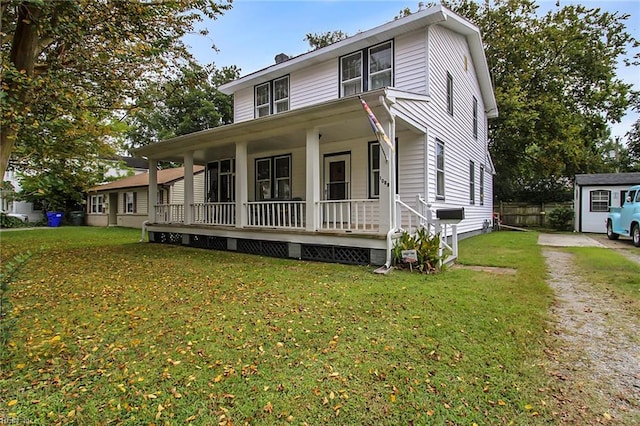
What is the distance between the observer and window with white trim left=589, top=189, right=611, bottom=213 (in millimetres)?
16109

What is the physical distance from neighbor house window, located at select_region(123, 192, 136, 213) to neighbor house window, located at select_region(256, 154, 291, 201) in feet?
42.4

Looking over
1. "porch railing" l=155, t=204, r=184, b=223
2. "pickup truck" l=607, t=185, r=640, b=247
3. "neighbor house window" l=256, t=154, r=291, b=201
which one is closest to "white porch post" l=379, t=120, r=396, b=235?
"neighbor house window" l=256, t=154, r=291, b=201

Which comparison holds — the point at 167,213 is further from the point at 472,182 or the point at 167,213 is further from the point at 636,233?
the point at 636,233

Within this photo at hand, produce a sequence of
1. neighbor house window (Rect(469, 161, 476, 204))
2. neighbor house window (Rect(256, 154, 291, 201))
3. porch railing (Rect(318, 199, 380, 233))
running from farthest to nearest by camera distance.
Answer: neighbor house window (Rect(469, 161, 476, 204)) < neighbor house window (Rect(256, 154, 291, 201)) < porch railing (Rect(318, 199, 380, 233))

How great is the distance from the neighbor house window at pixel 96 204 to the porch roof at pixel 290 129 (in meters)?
15.3

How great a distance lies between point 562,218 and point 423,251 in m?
16.1

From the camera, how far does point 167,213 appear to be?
12070 mm

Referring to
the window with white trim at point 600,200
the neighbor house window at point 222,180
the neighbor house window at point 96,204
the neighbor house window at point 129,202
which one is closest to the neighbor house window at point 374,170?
the neighbor house window at point 222,180

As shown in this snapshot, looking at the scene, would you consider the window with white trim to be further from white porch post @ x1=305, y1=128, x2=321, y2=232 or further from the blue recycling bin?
the blue recycling bin

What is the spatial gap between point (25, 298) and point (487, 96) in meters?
17.5

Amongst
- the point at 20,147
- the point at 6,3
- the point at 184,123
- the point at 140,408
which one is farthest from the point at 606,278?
the point at 184,123

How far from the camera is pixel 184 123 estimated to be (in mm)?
29203

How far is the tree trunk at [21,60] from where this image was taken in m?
5.11

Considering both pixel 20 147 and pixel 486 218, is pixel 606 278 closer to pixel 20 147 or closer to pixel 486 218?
pixel 486 218
